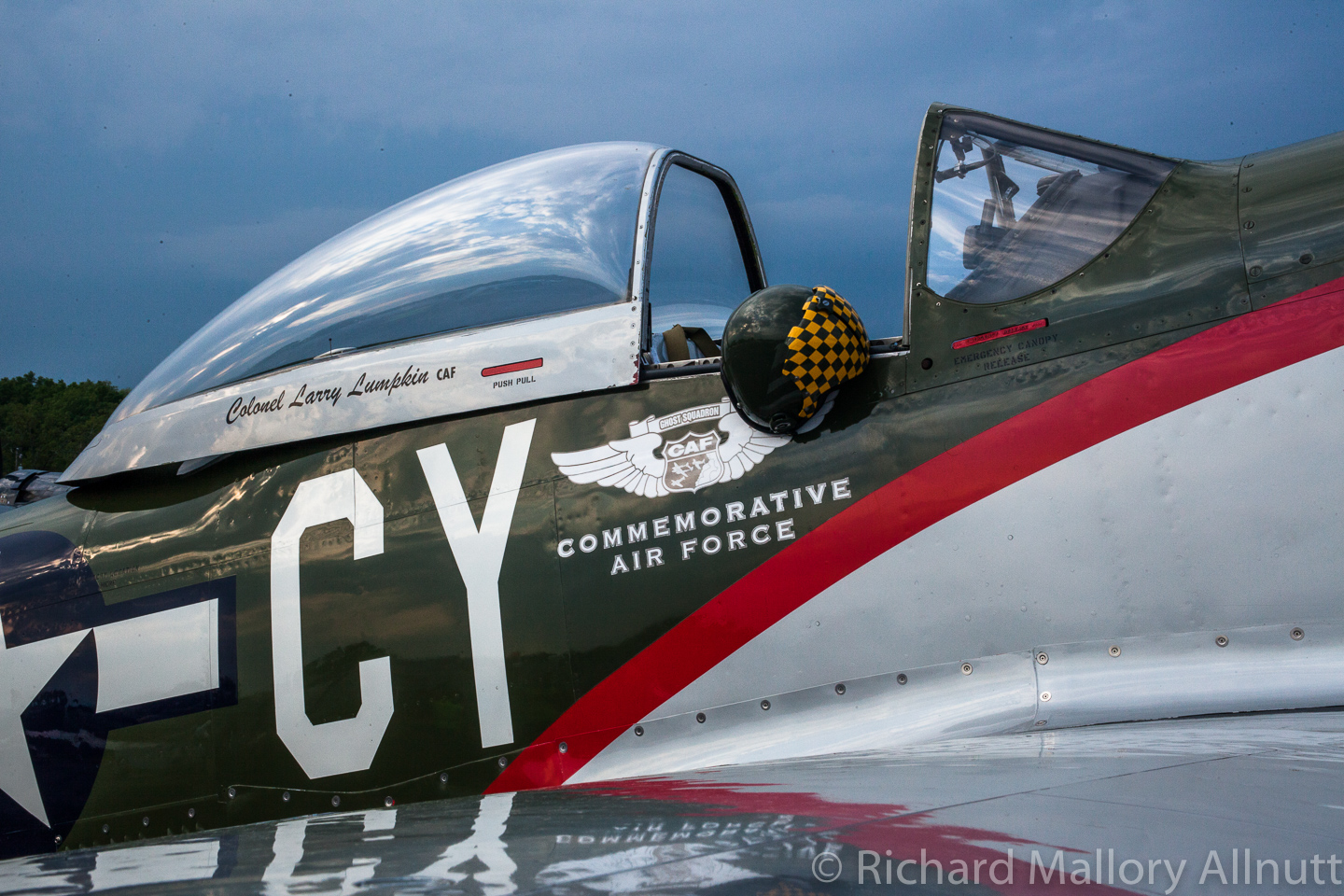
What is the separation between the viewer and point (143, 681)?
3324 millimetres

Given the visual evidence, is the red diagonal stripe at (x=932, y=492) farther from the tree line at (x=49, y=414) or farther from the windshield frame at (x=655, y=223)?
the tree line at (x=49, y=414)

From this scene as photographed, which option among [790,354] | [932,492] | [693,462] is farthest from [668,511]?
[932,492]

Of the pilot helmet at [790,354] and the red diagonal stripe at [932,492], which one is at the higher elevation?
the pilot helmet at [790,354]

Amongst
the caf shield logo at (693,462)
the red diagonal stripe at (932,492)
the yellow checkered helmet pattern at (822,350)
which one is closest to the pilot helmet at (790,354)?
the yellow checkered helmet pattern at (822,350)

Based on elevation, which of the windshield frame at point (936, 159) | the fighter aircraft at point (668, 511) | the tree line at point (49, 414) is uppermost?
the tree line at point (49, 414)

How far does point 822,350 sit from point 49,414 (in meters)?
57.9

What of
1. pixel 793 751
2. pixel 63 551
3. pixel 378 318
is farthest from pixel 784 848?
pixel 63 551

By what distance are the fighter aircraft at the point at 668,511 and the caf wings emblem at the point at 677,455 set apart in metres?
0.02

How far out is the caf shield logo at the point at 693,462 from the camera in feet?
9.53

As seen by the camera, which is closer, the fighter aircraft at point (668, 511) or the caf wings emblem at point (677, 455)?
the fighter aircraft at point (668, 511)

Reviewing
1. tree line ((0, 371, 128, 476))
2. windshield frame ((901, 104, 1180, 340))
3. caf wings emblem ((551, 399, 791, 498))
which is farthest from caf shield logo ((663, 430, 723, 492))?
tree line ((0, 371, 128, 476))

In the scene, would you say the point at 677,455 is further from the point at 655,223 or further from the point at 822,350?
the point at 655,223

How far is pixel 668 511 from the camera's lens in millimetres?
2910

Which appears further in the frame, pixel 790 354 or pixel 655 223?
pixel 655 223
